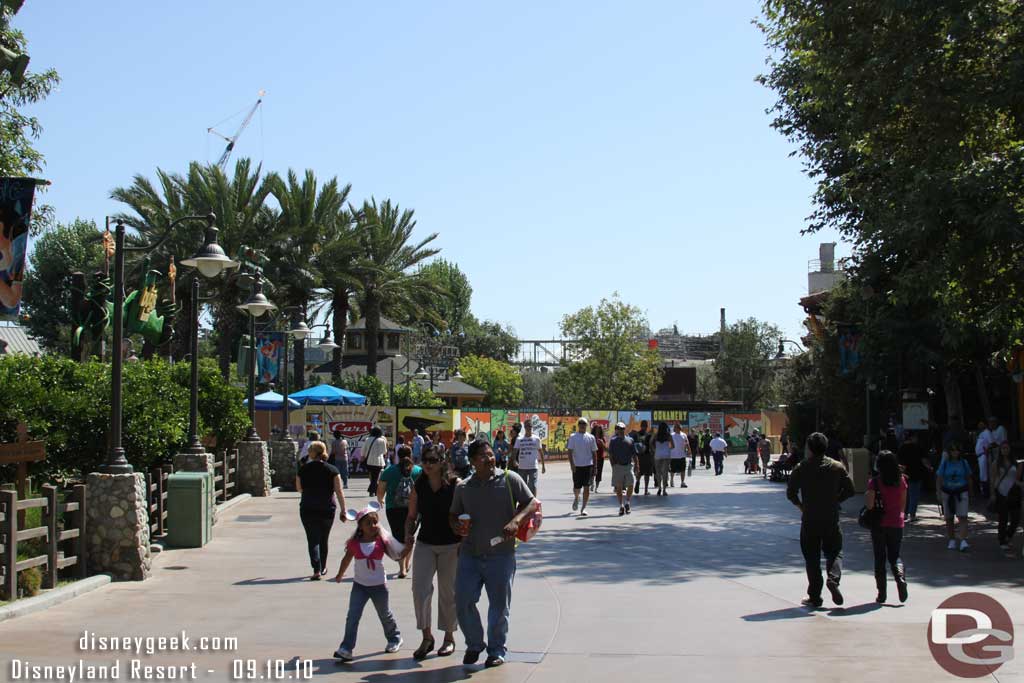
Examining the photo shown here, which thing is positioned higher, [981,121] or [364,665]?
[981,121]

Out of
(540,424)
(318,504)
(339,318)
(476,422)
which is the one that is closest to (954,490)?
(318,504)

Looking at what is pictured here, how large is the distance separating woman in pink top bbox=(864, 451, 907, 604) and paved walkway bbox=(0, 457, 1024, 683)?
0.31 meters

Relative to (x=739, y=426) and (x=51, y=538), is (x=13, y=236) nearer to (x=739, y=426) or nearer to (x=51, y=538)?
(x=51, y=538)

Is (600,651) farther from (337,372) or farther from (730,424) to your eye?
(730,424)

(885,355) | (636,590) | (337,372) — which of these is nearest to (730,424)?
(337,372)

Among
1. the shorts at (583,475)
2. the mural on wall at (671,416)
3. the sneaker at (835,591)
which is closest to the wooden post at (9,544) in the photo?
the sneaker at (835,591)

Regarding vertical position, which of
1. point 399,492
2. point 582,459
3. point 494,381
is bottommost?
point 399,492

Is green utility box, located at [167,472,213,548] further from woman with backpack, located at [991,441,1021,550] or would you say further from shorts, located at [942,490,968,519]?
woman with backpack, located at [991,441,1021,550]

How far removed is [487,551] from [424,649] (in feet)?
3.24

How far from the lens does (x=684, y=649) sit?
28.4ft

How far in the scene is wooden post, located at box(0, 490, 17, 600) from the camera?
10516 millimetres

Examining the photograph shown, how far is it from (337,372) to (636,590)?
3539 centimetres

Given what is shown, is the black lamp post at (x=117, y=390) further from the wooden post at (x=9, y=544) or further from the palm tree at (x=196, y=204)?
Result: the palm tree at (x=196, y=204)

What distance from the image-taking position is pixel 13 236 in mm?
13078
